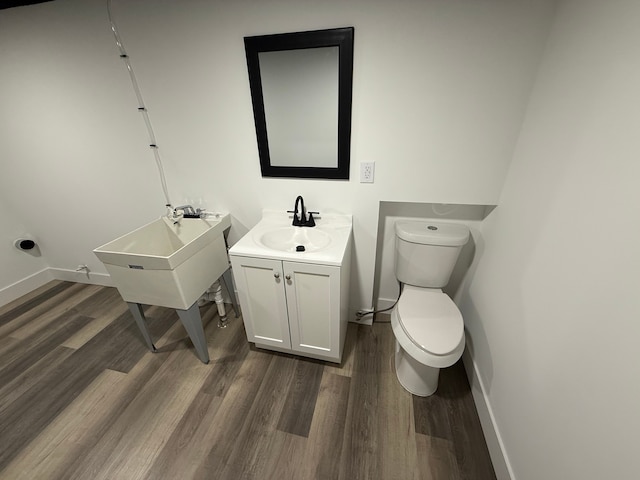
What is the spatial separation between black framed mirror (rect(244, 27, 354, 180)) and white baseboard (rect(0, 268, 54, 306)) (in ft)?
8.37

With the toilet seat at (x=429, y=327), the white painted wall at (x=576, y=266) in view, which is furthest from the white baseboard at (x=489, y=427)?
the toilet seat at (x=429, y=327)

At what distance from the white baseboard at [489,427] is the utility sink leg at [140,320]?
2.00 m

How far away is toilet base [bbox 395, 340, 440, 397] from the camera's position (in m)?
1.35

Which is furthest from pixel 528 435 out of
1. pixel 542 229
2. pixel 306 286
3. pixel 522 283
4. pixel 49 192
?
pixel 49 192

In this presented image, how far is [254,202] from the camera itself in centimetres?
167

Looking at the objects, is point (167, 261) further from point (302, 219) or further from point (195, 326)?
point (302, 219)

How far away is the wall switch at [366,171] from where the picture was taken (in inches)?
55.6

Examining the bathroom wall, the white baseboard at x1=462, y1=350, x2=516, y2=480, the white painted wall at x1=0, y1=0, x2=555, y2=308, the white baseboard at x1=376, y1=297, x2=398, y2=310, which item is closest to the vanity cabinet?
the white painted wall at x1=0, y1=0, x2=555, y2=308

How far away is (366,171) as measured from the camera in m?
1.43

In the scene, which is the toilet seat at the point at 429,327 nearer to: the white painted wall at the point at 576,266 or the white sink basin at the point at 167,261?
the white painted wall at the point at 576,266

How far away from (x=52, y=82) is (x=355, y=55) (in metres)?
1.87

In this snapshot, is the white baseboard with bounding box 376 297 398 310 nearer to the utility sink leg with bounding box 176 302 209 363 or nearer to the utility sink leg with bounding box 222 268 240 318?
the utility sink leg with bounding box 222 268 240 318

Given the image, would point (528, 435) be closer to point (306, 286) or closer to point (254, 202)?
point (306, 286)

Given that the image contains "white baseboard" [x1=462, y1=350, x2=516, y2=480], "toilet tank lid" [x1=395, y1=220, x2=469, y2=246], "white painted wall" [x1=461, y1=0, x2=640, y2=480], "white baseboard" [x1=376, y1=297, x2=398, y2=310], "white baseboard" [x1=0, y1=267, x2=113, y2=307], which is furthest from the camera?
"white baseboard" [x1=0, y1=267, x2=113, y2=307]
